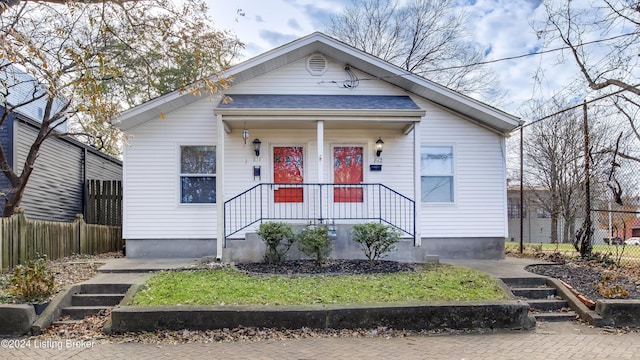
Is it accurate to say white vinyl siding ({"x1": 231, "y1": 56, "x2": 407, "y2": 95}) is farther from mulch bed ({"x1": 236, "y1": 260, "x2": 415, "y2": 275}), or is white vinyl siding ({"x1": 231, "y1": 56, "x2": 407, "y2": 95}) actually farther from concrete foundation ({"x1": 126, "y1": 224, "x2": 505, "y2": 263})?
mulch bed ({"x1": 236, "y1": 260, "x2": 415, "y2": 275})

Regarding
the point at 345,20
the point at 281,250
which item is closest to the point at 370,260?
the point at 281,250

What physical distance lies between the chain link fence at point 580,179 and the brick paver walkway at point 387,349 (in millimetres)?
4939

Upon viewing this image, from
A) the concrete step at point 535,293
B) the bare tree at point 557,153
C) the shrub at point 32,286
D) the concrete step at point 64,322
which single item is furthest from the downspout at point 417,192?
the bare tree at point 557,153

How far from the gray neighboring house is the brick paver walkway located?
8180 mm

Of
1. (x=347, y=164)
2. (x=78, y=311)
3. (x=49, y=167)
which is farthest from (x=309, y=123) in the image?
(x=49, y=167)

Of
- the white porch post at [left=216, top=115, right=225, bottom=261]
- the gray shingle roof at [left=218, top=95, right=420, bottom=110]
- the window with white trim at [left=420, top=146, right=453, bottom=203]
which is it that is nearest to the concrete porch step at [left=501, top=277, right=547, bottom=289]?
the window with white trim at [left=420, top=146, right=453, bottom=203]

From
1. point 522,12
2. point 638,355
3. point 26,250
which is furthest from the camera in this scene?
point 522,12

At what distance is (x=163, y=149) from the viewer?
10328mm

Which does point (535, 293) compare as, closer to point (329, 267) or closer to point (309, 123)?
point (329, 267)

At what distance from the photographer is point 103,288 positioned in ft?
22.7

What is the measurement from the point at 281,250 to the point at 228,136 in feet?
10.8

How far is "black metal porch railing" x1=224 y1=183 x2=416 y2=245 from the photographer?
33.1ft

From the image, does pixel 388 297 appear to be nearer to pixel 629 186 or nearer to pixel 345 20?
pixel 629 186

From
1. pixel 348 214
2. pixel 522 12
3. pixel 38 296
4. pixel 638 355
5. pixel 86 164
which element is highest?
pixel 522 12
